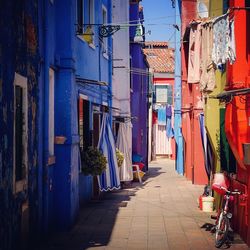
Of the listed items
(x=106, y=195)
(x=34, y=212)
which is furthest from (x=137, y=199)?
(x=34, y=212)

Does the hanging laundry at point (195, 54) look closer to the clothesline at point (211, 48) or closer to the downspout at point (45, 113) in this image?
the clothesline at point (211, 48)

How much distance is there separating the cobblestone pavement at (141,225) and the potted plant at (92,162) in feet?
3.44

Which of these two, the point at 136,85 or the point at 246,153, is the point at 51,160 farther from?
the point at 136,85

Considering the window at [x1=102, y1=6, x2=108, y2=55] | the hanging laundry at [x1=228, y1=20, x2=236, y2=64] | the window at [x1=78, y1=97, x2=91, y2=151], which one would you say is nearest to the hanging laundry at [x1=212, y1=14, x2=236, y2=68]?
the hanging laundry at [x1=228, y1=20, x2=236, y2=64]

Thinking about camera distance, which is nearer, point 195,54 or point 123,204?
point 195,54

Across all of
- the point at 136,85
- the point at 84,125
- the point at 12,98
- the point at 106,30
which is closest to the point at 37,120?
the point at 12,98

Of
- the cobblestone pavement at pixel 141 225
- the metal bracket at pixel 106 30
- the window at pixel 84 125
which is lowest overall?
the cobblestone pavement at pixel 141 225

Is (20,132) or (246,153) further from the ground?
(20,132)

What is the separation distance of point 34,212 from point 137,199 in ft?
24.6

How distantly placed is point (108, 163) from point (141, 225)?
3.93 metres

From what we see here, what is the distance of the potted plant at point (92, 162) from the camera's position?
13.4 meters

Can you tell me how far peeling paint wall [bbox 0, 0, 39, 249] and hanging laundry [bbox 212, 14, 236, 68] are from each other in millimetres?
3336

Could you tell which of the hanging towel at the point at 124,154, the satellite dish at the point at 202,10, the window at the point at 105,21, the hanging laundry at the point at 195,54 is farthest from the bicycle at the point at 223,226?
the satellite dish at the point at 202,10

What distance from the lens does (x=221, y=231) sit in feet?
29.7
